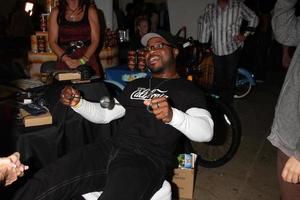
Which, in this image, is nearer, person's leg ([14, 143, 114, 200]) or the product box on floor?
person's leg ([14, 143, 114, 200])

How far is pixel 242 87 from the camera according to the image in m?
7.16

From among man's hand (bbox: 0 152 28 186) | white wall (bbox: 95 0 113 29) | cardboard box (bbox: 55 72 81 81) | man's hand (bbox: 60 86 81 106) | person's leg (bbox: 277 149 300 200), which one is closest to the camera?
man's hand (bbox: 0 152 28 186)

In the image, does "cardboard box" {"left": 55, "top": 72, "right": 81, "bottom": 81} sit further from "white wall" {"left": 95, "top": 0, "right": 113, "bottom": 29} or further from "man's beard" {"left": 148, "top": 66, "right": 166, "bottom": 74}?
"white wall" {"left": 95, "top": 0, "right": 113, "bottom": 29}

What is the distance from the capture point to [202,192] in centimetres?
338

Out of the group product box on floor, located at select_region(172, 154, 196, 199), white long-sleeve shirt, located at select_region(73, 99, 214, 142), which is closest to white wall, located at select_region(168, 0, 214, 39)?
product box on floor, located at select_region(172, 154, 196, 199)

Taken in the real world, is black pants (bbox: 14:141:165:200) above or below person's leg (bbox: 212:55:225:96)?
below

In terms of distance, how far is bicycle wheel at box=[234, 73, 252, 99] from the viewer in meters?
7.09

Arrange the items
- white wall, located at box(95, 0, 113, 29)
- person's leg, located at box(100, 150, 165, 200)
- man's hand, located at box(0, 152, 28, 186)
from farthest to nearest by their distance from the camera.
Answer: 1. white wall, located at box(95, 0, 113, 29)
2. person's leg, located at box(100, 150, 165, 200)
3. man's hand, located at box(0, 152, 28, 186)

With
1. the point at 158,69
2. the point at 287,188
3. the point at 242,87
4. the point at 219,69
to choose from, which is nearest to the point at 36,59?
the point at 158,69

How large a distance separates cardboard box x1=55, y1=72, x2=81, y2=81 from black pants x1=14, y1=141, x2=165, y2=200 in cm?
75

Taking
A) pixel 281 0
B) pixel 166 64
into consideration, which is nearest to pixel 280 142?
pixel 281 0

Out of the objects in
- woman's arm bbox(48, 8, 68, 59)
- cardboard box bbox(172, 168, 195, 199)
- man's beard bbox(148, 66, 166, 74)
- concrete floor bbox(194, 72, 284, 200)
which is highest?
woman's arm bbox(48, 8, 68, 59)

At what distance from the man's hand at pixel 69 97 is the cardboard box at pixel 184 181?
132cm

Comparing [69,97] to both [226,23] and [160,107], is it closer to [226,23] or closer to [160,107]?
[160,107]
